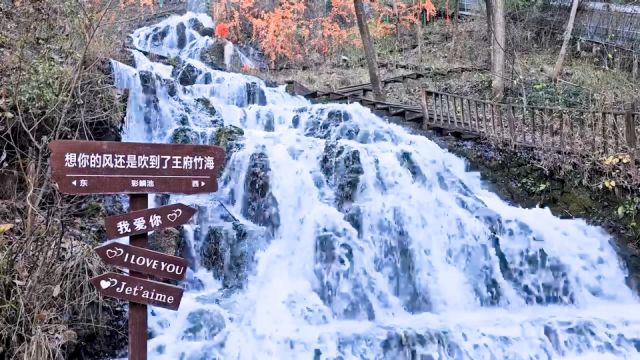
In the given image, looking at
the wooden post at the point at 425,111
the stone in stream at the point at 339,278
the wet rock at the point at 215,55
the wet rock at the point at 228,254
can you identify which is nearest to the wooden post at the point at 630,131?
the wooden post at the point at 425,111

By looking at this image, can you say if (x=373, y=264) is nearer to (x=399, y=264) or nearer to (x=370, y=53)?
(x=399, y=264)

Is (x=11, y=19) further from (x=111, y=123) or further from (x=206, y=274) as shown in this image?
(x=206, y=274)

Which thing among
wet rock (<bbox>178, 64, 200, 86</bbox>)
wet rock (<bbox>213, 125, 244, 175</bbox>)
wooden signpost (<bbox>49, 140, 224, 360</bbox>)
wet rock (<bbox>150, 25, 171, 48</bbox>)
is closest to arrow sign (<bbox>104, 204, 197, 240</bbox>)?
wooden signpost (<bbox>49, 140, 224, 360</bbox>)

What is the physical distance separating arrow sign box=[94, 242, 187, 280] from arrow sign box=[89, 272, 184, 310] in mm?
85

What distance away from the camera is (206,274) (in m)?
8.05

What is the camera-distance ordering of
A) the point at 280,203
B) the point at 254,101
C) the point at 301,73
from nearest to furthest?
the point at 280,203 → the point at 254,101 → the point at 301,73

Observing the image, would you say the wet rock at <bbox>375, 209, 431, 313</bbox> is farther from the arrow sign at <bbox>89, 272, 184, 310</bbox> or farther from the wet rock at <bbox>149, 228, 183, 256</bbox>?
the arrow sign at <bbox>89, 272, 184, 310</bbox>

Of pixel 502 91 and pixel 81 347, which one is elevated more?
pixel 502 91

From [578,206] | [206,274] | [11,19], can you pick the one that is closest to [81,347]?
[206,274]

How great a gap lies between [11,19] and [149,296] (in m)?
5.58

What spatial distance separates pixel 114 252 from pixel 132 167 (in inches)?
26.2

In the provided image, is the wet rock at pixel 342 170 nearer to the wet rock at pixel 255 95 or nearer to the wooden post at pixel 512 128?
the wooden post at pixel 512 128

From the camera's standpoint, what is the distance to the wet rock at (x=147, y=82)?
12.4m

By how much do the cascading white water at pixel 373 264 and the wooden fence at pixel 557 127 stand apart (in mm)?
1116
